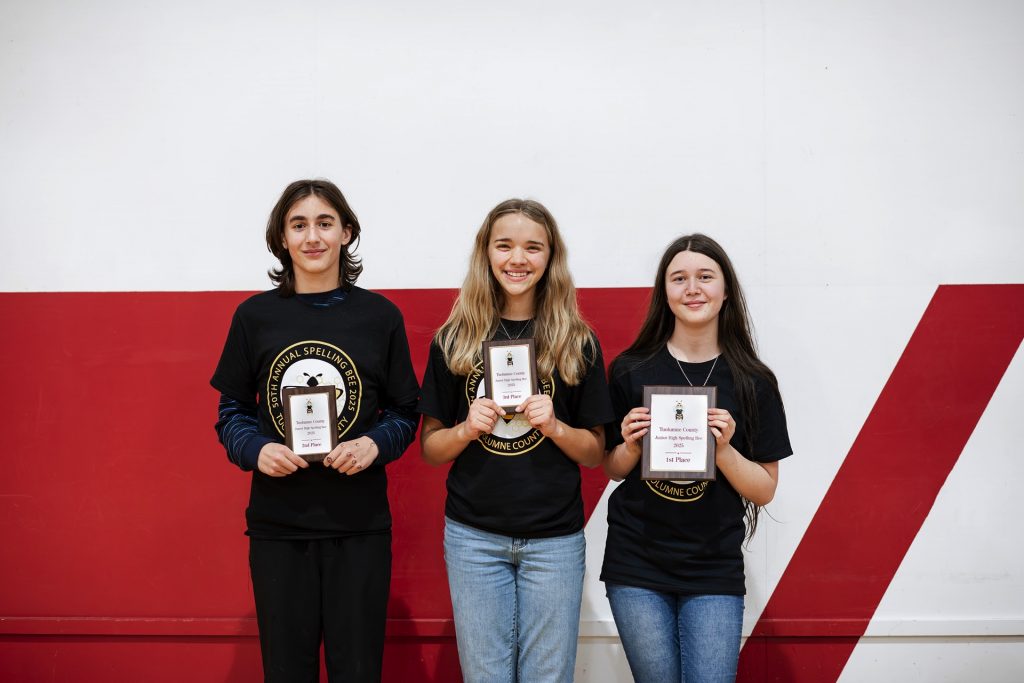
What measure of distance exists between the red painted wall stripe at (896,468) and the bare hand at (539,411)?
4.56ft

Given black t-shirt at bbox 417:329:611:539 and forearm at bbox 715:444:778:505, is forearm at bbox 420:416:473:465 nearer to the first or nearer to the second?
black t-shirt at bbox 417:329:611:539

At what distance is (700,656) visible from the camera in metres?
1.96

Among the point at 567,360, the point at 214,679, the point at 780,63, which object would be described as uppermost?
the point at 780,63

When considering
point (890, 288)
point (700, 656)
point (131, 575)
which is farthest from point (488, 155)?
point (131, 575)

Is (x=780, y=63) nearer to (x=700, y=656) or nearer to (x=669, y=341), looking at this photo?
(x=669, y=341)

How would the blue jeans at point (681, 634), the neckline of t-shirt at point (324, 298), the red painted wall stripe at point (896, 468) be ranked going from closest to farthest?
1. the blue jeans at point (681, 634)
2. the neckline of t-shirt at point (324, 298)
3. the red painted wall stripe at point (896, 468)

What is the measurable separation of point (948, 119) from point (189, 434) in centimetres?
317

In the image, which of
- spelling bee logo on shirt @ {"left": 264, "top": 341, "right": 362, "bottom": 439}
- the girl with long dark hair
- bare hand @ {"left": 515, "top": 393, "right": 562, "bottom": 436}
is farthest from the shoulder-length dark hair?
bare hand @ {"left": 515, "top": 393, "right": 562, "bottom": 436}

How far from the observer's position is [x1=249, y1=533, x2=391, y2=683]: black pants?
2018 millimetres

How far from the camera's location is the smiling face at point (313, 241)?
2.14 m

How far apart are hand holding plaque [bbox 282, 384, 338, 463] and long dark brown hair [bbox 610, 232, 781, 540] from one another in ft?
2.89

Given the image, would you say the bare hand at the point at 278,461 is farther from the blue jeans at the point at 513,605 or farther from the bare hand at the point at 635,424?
the bare hand at the point at 635,424

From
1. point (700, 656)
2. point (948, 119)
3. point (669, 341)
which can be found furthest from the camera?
point (948, 119)

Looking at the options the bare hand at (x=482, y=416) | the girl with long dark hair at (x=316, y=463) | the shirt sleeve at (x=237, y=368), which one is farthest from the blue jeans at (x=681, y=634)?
the shirt sleeve at (x=237, y=368)
